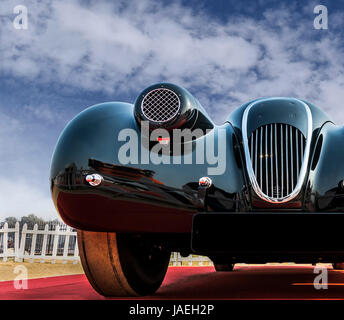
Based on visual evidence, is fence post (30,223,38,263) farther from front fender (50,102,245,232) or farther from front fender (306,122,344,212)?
front fender (306,122,344,212)

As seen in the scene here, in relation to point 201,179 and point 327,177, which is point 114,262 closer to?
point 201,179

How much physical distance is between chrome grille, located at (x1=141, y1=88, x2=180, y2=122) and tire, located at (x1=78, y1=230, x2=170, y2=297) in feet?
2.30

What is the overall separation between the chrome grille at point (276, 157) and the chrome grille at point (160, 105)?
1.45 ft

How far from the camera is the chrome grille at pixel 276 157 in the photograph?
1911mm

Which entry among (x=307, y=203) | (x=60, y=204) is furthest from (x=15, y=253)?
(x=307, y=203)

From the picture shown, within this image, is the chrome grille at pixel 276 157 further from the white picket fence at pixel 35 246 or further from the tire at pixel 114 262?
the white picket fence at pixel 35 246

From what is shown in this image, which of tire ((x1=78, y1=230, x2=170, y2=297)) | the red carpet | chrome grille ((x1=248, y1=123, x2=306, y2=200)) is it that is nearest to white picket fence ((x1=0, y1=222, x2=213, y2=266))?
the red carpet

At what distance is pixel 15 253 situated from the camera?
949 cm

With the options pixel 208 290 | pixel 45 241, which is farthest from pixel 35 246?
pixel 208 290

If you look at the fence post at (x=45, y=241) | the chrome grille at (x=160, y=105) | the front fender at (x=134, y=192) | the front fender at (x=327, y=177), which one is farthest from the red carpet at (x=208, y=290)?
the fence post at (x=45, y=241)

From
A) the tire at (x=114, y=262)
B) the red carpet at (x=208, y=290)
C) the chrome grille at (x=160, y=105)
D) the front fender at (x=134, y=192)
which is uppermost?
the chrome grille at (x=160, y=105)

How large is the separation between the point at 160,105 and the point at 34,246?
344 inches

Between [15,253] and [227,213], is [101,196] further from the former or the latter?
[15,253]

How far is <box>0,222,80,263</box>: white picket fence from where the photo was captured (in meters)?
9.50
